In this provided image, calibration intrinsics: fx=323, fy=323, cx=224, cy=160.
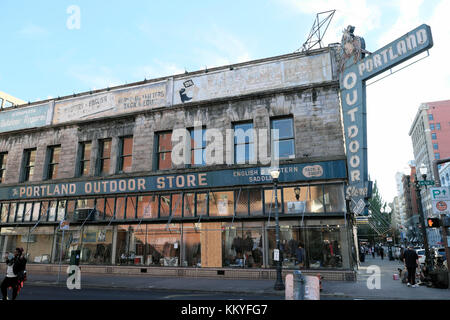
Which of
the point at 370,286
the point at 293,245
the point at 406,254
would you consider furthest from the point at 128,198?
the point at 406,254

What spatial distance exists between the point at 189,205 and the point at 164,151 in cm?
414

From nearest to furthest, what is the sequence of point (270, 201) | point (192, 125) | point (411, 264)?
point (411, 264) < point (270, 201) < point (192, 125)

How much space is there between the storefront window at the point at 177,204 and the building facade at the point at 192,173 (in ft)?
0.21

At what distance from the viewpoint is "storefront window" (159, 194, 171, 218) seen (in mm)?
20219

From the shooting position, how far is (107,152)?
23.1 metres

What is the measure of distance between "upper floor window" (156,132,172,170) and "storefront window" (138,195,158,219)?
2.12m

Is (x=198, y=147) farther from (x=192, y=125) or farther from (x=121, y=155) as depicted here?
(x=121, y=155)

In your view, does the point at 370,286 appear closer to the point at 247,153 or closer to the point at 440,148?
the point at 247,153

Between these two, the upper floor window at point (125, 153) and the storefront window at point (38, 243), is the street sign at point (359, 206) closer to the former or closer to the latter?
the upper floor window at point (125, 153)

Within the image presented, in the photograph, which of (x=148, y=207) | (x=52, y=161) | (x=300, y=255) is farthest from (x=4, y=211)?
(x=300, y=255)

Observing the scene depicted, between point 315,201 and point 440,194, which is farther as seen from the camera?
point 315,201

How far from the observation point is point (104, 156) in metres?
23.1

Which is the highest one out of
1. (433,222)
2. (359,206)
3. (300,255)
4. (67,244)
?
(359,206)
